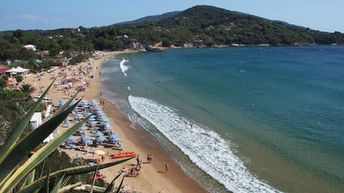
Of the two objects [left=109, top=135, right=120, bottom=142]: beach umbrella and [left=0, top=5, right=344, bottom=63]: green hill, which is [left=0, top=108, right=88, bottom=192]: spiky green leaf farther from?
[left=0, top=5, right=344, bottom=63]: green hill

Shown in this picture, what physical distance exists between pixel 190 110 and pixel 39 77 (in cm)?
2452

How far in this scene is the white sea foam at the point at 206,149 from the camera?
67.1 feet

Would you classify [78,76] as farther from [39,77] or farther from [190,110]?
[190,110]

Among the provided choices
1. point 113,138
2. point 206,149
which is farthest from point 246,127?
point 113,138

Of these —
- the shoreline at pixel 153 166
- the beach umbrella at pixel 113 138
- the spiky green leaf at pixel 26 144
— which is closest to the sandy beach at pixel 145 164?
the shoreline at pixel 153 166

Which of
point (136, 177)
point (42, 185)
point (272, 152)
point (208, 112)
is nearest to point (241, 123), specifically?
point (208, 112)

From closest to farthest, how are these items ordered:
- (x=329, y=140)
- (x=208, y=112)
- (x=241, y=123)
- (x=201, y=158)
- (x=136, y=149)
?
(x=201, y=158) < (x=136, y=149) < (x=329, y=140) < (x=241, y=123) < (x=208, y=112)

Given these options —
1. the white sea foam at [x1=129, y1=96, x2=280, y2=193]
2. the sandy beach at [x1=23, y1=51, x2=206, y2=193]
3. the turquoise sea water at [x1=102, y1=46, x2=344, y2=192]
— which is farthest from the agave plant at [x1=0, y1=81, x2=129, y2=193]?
the turquoise sea water at [x1=102, y1=46, x2=344, y2=192]

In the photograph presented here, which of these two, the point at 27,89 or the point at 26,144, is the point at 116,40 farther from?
the point at 26,144

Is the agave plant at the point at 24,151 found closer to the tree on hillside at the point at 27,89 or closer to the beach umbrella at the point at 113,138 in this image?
the beach umbrella at the point at 113,138

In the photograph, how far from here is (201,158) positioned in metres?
23.8

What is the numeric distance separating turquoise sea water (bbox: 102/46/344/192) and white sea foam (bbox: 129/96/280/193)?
1.8 inches

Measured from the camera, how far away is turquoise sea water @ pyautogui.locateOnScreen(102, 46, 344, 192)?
21.5 metres

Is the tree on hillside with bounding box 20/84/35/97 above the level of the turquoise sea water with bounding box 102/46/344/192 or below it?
above
